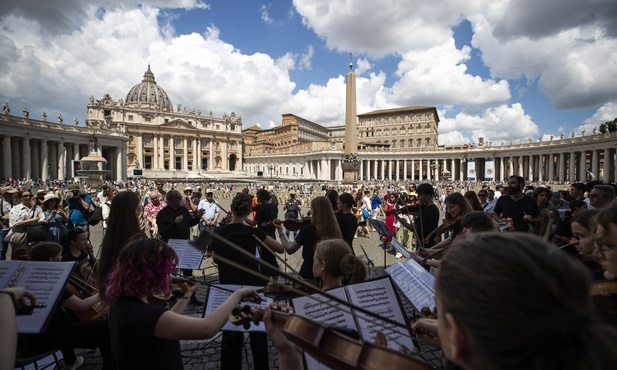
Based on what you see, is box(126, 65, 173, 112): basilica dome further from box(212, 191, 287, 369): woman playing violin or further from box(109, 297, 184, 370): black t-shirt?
box(109, 297, 184, 370): black t-shirt

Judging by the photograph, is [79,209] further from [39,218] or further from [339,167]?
[339,167]

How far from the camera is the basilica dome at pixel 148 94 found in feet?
284

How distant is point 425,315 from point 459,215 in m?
3.15

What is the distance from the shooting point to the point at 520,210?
5.74 meters

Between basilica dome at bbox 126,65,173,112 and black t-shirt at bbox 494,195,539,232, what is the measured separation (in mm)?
89796

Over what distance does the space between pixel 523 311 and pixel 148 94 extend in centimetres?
10003

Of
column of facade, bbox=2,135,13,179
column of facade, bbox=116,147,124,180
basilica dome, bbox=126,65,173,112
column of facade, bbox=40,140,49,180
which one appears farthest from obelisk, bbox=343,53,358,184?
basilica dome, bbox=126,65,173,112

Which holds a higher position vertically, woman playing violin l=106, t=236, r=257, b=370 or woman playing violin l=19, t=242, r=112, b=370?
woman playing violin l=106, t=236, r=257, b=370

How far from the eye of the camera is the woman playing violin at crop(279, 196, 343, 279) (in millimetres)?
3748

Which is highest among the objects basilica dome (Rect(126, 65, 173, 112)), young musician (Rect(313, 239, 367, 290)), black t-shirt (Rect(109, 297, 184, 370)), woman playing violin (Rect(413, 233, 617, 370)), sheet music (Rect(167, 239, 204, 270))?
basilica dome (Rect(126, 65, 173, 112))

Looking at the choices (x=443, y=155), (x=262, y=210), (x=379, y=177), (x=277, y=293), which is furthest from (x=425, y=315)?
(x=379, y=177)

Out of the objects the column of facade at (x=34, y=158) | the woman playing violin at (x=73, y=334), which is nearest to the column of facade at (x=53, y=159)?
the column of facade at (x=34, y=158)

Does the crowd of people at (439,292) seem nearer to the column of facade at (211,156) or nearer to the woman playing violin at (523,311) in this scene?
the woman playing violin at (523,311)

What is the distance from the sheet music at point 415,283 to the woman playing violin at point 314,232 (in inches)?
44.9
